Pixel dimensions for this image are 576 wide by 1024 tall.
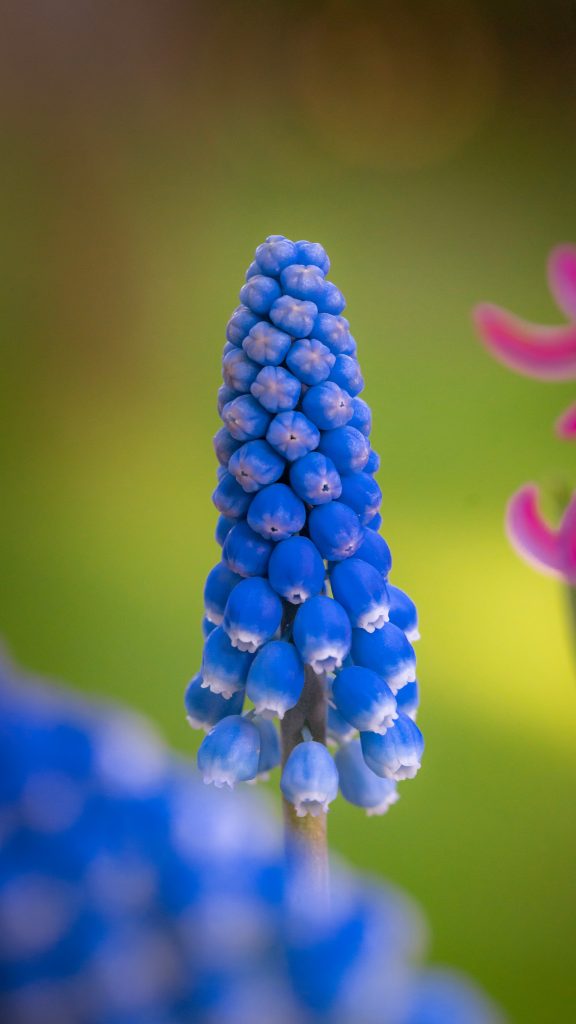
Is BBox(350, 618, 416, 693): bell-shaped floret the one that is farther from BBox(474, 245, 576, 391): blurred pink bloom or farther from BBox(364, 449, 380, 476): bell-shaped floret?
BBox(474, 245, 576, 391): blurred pink bloom

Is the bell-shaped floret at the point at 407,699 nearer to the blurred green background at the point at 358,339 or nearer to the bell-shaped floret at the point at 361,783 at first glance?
the bell-shaped floret at the point at 361,783

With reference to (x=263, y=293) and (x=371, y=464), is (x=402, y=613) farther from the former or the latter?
(x=263, y=293)

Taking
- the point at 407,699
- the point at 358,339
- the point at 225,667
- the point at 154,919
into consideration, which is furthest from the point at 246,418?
the point at 358,339

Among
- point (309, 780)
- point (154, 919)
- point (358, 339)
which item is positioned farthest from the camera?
point (358, 339)

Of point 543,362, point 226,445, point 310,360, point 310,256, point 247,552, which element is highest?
→ point 543,362

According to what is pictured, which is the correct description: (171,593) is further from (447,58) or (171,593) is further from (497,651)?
(447,58)

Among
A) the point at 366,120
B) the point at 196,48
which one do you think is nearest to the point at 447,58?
the point at 366,120
